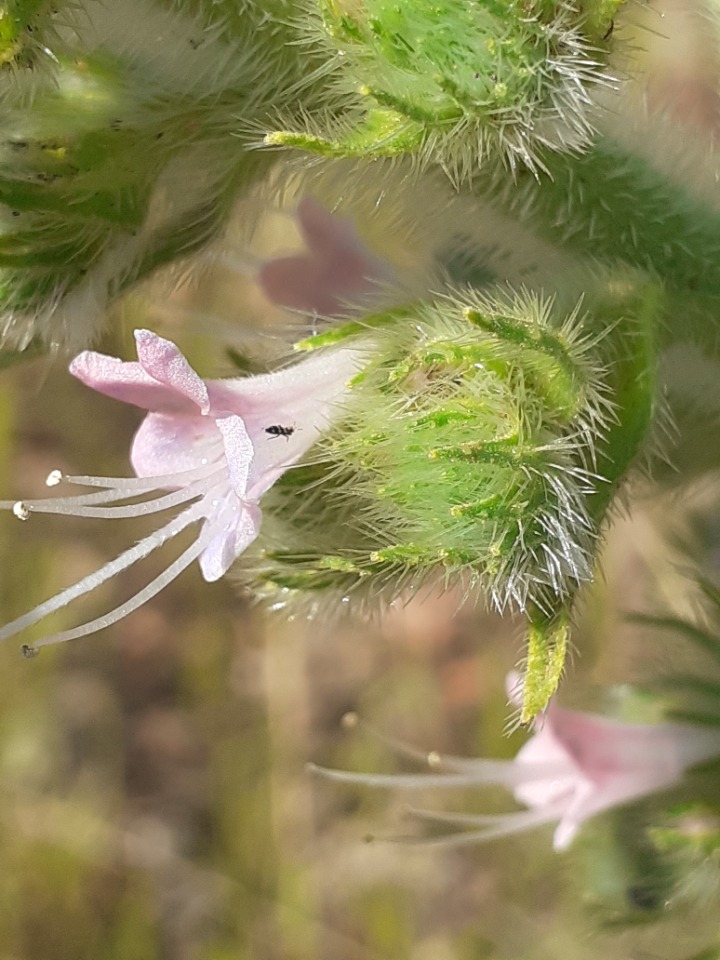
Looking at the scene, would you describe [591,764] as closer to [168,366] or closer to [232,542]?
[232,542]

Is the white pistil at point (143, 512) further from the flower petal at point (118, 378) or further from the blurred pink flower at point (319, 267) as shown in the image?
the blurred pink flower at point (319, 267)

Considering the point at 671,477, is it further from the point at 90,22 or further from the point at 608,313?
the point at 90,22

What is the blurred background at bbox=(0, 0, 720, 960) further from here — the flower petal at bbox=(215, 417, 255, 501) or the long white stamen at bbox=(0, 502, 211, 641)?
the flower petal at bbox=(215, 417, 255, 501)

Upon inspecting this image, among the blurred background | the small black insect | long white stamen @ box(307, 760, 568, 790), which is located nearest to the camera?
the small black insect

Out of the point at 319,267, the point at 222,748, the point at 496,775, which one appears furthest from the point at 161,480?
the point at 222,748

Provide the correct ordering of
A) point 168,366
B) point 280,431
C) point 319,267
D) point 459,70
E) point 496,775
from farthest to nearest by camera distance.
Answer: point 496,775
point 319,267
point 280,431
point 168,366
point 459,70

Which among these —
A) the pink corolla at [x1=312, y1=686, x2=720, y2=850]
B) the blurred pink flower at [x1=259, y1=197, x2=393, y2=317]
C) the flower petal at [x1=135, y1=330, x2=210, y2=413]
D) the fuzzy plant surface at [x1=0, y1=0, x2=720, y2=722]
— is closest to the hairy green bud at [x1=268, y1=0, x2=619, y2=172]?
the fuzzy plant surface at [x1=0, y1=0, x2=720, y2=722]

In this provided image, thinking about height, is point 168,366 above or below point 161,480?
above
